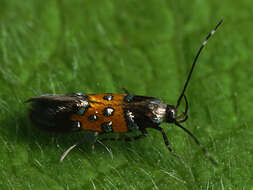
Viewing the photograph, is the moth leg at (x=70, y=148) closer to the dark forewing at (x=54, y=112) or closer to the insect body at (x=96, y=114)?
the insect body at (x=96, y=114)

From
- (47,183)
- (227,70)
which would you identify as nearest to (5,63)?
(47,183)

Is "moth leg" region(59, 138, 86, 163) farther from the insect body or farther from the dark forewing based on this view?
the dark forewing

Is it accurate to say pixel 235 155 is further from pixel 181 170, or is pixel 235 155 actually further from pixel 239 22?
pixel 239 22

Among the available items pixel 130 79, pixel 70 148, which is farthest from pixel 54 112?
pixel 130 79

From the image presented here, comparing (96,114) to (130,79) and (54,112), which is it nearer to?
(54,112)

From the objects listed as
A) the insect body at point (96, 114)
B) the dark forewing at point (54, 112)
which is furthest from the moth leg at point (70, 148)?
the dark forewing at point (54, 112)

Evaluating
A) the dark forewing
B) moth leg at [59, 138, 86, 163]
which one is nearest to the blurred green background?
moth leg at [59, 138, 86, 163]
